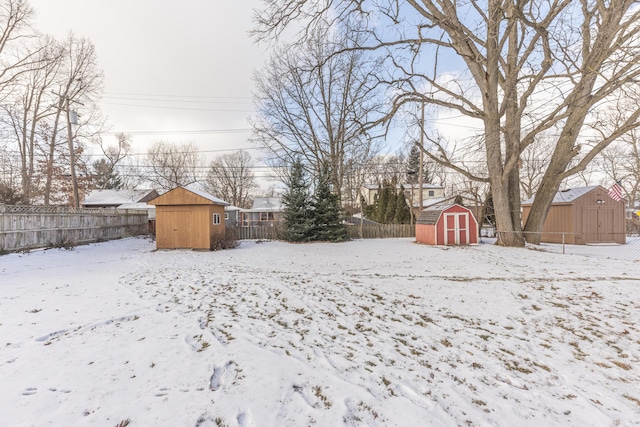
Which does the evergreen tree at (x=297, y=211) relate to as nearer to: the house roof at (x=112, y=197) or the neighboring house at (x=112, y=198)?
the neighboring house at (x=112, y=198)

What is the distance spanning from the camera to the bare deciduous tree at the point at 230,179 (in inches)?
1395

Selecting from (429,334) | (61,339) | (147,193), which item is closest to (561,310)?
(429,334)

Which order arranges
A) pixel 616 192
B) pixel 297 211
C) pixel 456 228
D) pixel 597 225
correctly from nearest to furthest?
pixel 616 192, pixel 456 228, pixel 597 225, pixel 297 211

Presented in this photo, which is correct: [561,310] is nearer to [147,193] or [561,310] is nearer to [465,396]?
[465,396]

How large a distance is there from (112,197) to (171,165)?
24.8 ft

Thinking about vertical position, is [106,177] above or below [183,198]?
above

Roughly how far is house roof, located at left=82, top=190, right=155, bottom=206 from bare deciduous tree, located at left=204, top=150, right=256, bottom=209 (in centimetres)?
890

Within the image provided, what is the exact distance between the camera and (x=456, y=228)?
13.2 meters

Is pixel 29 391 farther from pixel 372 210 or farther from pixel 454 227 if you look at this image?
pixel 372 210

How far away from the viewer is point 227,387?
2.26 m

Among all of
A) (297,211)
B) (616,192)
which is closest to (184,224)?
(297,211)

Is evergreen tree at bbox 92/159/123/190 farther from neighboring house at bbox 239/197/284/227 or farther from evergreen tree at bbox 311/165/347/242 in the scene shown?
evergreen tree at bbox 311/165/347/242

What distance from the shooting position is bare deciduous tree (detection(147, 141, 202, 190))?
3095cm

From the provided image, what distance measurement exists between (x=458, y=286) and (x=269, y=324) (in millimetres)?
4037
